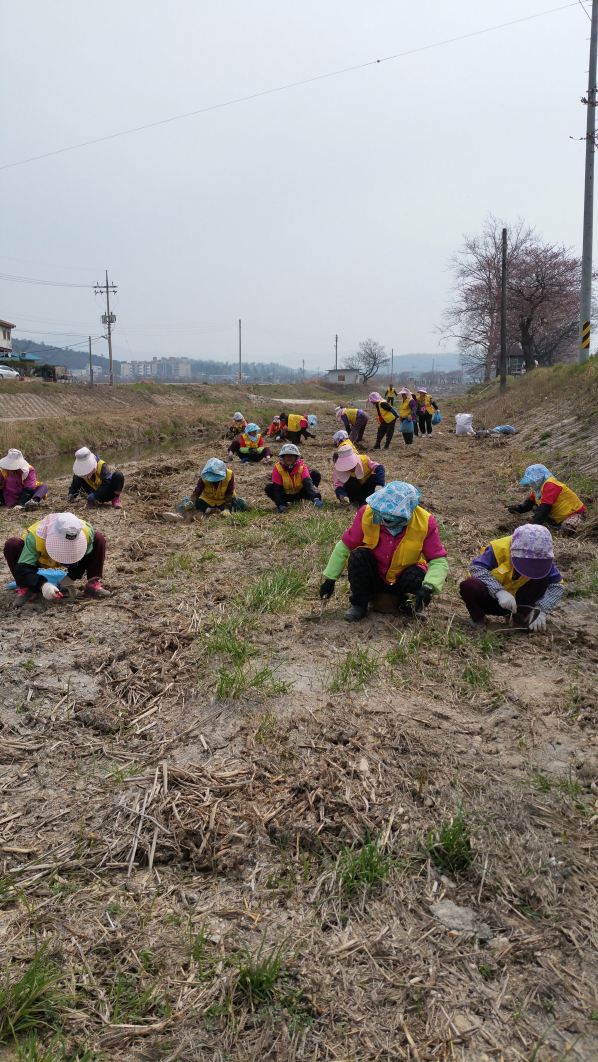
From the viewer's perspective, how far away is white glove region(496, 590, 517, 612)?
4.39 m

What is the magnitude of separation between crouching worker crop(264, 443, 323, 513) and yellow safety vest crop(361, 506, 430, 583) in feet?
13.2

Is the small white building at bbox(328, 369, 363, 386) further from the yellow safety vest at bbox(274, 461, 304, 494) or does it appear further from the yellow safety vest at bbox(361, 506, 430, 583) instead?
the yellow safety vest at bbox(361, 506, 430, 583)

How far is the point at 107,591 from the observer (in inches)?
210

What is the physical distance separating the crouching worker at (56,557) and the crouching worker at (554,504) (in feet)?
15.0

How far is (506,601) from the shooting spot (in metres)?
4.39

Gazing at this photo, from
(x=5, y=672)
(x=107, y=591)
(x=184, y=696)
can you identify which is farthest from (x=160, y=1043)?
(x=107, y=591)

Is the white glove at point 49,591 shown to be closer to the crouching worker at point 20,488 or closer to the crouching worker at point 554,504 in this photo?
the crouching worker at point 20,488

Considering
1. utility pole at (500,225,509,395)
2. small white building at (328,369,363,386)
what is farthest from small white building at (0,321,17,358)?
utility pole at (500,225,509,395)

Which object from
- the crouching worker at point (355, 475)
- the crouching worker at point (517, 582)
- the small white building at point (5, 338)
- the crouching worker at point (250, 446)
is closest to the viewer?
the crouching worker at point (517, 582)

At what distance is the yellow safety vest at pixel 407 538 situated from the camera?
15.0 ft

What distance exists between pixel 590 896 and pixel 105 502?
→ 8.21m

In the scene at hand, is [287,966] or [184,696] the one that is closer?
[287,966]

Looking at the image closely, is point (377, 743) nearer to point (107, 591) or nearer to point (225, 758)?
point (225, 758)

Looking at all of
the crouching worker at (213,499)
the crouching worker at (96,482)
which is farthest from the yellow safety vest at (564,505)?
the crouching worker at (96,482)
